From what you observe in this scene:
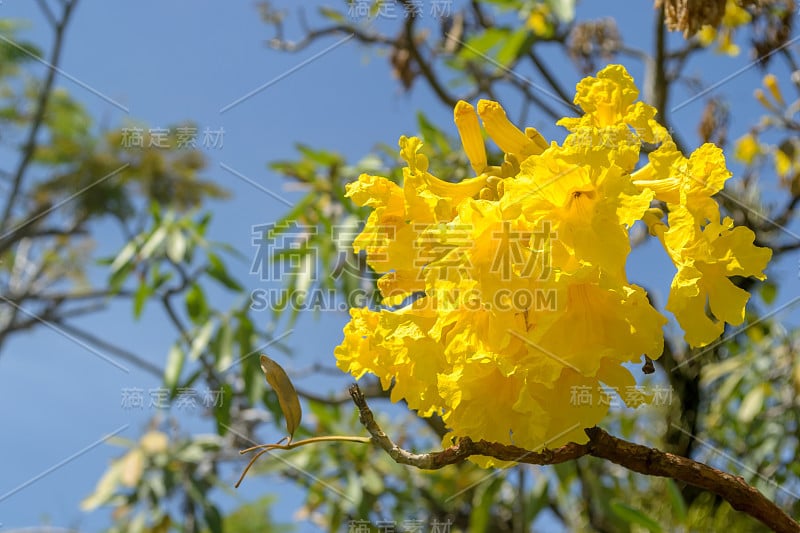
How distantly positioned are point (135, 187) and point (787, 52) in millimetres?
12084

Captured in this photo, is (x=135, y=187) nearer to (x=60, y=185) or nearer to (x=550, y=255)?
(x=60, y=185)

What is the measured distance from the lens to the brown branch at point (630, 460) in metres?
0.74

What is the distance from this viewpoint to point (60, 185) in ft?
39.1

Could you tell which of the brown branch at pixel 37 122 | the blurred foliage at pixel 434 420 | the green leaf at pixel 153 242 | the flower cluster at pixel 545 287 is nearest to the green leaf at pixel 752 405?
the blurred foliage at pixel 434 420

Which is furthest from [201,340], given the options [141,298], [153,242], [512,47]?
[512,47]

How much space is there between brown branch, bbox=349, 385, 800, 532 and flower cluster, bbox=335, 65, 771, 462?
0.03 metres

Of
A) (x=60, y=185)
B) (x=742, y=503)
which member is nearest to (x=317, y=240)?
(x=742, y=503)

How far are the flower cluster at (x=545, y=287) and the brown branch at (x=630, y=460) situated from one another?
0.03 metres

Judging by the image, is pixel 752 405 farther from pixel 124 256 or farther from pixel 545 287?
pixel 124 256

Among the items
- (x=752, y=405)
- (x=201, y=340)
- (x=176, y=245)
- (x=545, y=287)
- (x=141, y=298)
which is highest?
(x=176, y=245)

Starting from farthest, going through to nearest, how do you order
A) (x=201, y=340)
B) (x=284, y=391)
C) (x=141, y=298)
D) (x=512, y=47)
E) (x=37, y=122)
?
(x=37, y=122), (x=141, y=298), (x=201, y=340), (x=512, y=47), (x=284, y=391)

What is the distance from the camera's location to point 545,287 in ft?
2.62

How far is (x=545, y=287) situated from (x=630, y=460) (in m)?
0.20

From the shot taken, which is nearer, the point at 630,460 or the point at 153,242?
the point at 630,460
